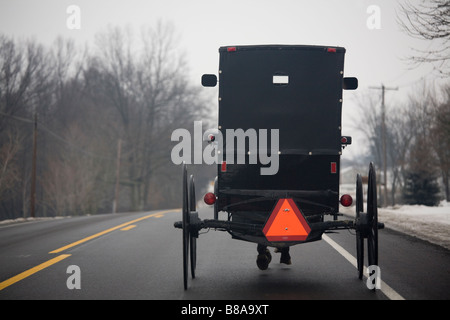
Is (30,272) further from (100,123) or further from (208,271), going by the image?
(100,123)

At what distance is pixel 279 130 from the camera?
726 centimetres

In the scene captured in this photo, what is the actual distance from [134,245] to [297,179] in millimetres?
5003

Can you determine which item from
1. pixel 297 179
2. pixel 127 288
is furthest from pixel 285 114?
pixel 127 288

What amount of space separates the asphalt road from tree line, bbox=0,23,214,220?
41.9m

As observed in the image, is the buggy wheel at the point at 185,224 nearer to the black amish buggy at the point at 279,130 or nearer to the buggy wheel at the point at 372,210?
the black amish buggy at the point at 279,130

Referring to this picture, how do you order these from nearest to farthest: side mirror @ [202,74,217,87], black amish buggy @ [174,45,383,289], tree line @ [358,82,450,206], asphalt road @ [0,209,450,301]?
asphalt road @ [0,209,450,301]
black amish buggy @ [174,45,383,289]
side mirror @ [202,74,217,87]
tree line @ [358,82,450,206]

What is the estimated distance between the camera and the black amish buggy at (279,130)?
7.21m

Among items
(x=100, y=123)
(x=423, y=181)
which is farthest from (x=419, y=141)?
(x=100, y=123)

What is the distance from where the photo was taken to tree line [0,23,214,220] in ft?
173

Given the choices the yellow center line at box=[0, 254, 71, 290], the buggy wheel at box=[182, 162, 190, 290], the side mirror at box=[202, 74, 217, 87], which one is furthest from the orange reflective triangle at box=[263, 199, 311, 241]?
the yellow center line at box=[0, 254, 71, 290]

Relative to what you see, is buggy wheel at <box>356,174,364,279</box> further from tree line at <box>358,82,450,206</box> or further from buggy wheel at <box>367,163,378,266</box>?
tree line at <box>358,82,450,206</box>

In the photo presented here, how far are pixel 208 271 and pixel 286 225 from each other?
190 cm

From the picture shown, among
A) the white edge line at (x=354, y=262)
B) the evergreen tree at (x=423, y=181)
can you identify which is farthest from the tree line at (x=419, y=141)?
the white edge line at (x=354, y=262)

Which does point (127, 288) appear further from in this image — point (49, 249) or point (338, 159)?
point (49, 249)
